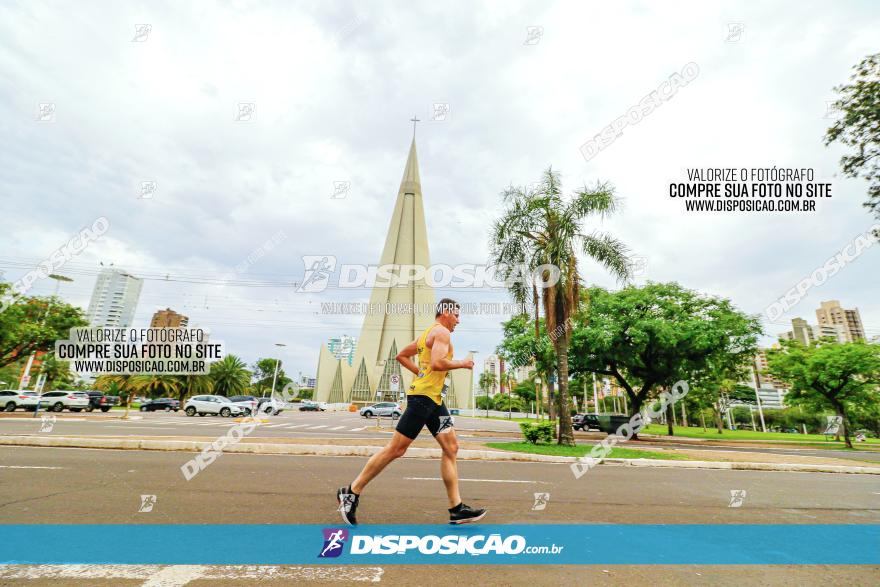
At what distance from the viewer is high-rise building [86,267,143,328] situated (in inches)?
2830

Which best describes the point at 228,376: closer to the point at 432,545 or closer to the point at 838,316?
the point at 432,545

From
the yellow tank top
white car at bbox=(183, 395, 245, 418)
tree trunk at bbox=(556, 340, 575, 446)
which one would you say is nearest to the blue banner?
the yellow tank top

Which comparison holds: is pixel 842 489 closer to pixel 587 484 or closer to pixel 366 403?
pixel 587 484

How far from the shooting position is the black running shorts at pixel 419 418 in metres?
3.72

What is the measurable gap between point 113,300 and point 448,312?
100399mm

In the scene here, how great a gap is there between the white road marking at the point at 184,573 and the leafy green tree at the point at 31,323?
32.4 metres

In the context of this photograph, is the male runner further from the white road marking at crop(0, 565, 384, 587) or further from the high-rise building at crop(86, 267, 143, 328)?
the high-rise building at crop(86, 267, 143, 328)

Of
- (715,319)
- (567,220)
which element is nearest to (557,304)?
(567,220)

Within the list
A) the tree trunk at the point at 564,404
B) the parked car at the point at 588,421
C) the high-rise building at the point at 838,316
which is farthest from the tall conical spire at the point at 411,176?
the high-rise building at the point at 838,316

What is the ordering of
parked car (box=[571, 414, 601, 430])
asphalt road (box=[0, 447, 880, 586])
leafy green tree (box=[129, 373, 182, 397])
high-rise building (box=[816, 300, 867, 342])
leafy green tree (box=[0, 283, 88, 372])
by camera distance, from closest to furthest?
asphalt road (box=[0, 447, 880, 586])
leafy green tree (box=[0, 283, 88, 372])
parked car (box=[571, 414, 601, 430])
leafy green tree (box=[129, 373, 182, 397])
high-rise building (box=[816, 300, 867, 342])

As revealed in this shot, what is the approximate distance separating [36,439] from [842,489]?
16.4 m

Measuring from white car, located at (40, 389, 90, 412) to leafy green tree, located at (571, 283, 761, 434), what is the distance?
3558cm

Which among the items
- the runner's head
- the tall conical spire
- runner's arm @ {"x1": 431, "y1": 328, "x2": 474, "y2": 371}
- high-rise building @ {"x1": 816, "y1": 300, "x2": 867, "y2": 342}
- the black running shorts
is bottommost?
the black running shorts

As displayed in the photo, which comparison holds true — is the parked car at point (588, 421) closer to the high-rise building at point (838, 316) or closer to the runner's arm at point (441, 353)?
the runner's arm at point (441, 353)
